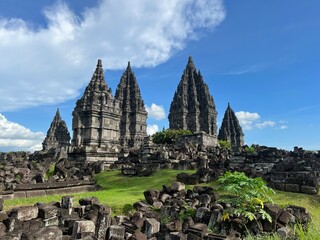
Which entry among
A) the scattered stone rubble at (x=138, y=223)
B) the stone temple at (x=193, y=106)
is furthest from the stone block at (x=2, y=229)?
the stone temple at (x=193, y=106)

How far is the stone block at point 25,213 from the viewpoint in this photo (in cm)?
522

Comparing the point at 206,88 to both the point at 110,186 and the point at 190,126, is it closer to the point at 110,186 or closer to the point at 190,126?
the point at 190,126

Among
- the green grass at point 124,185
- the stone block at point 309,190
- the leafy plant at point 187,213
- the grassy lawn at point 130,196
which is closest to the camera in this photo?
the leafy plant at point 187,213

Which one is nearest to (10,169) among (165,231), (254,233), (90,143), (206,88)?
(165,231)

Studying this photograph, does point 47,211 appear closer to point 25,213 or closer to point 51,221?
point 51,221

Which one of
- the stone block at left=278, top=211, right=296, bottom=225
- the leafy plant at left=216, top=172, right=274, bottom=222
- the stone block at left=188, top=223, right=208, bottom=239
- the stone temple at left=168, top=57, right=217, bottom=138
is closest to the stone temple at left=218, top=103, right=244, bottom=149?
the stone temple at left=168, top=57, right=217, bottom=138

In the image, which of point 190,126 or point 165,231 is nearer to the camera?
point 165,231

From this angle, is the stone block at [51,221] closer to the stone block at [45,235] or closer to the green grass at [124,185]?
the stone block at [45,235]

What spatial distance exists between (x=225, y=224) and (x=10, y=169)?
426 inches

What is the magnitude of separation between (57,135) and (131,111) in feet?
56.0

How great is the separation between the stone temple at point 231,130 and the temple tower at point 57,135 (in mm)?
34693

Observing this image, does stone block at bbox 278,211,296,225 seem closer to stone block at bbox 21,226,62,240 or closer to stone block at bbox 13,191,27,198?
stone block at bbox 21,226,62,240

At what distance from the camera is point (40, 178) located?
11094mm

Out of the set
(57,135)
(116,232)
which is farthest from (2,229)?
(57,135)
